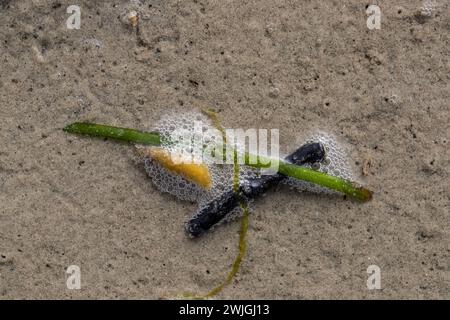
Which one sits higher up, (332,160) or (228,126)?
(228,126)

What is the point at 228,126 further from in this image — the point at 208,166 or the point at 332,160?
the point at 332,160

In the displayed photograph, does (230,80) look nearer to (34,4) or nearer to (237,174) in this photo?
(237,174)

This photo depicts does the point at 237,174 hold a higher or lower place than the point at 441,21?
lower

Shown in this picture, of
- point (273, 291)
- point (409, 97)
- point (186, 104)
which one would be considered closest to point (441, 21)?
point (409, 97)

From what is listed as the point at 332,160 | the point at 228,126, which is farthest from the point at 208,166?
the point at 332,160

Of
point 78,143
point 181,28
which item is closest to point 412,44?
point 181,28

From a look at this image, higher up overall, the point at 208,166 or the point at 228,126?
the point at 228,126
